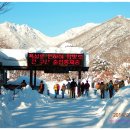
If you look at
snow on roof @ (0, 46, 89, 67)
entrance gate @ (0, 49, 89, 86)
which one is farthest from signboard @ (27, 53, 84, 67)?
snow on roof @ (0, 46, 89, 67)

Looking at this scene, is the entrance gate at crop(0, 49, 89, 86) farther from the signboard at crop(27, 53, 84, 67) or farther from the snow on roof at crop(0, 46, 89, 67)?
the snow on roof at crop(0, 46, 89, 67)

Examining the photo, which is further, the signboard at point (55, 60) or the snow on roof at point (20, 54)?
the snow on roof at point (20, 54)

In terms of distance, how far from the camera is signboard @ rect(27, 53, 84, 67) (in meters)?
41.6

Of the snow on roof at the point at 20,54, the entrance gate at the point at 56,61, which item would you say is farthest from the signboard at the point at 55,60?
the snow on roof at the point at 20,54

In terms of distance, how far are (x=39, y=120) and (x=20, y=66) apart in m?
25.3

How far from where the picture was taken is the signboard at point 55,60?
136ft

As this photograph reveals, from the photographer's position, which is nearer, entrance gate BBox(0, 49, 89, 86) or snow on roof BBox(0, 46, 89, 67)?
entrance gate BBox(0, 49, 89, 86)

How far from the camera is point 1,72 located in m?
44.8

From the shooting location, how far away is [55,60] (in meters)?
41.9

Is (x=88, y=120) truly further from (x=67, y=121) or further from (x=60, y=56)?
(x=60, y=56)

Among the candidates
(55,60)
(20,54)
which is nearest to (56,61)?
(55,60)

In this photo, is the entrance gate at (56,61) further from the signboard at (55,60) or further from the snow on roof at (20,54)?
the snow on roof at (20,54)

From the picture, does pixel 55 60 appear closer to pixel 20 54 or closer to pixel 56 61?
pixel 56 61

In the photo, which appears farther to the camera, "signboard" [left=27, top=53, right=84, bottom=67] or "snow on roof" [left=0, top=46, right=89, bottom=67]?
"snow on roof" [left=0, top=46, right=89, bottom=67]
